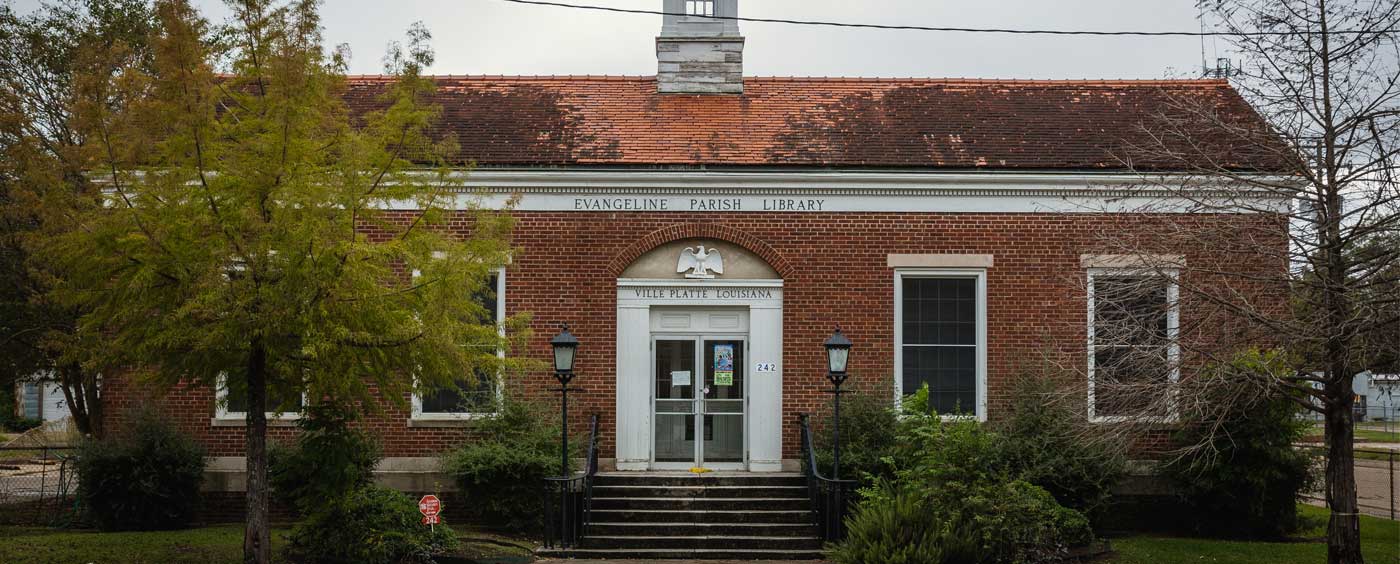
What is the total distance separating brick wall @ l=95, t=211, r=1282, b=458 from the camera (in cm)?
1698

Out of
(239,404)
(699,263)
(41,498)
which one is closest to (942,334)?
(699,263)

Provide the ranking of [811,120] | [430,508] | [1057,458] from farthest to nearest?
[811,120] → [1057,458] → [430,508]

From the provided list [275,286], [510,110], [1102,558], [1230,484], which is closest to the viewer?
[275,286]

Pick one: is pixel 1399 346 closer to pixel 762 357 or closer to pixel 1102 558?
pixel 1102 558

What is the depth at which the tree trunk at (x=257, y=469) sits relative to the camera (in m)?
12.3

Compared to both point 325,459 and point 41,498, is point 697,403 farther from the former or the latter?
point 41,498

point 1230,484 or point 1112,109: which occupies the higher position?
point 1112,109

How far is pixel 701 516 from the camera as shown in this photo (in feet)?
50.6

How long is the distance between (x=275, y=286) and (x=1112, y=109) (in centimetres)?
1345

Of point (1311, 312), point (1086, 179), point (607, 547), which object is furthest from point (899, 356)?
point (1311, 312)

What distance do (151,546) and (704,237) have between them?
8224 mm

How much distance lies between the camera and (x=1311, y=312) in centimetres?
1166

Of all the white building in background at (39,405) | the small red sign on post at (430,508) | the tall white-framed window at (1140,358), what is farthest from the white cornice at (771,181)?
the white building in background at (39,405)

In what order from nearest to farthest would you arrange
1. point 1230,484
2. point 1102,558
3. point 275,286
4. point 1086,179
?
point 275,286
point 1102,558
point 1230,484
point 1086,179
